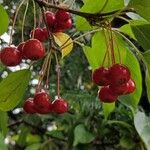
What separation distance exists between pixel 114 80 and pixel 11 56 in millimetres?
190

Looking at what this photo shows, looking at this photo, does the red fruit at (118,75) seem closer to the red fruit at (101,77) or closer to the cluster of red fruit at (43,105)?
the red fruit at (101,77)

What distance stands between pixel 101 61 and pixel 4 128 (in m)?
0.47

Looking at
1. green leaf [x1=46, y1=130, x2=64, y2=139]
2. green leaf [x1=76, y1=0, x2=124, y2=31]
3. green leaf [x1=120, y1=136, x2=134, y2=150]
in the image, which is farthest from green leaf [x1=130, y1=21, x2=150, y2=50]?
green leaf [x1=46, y1=130, x2=64, y2=139]

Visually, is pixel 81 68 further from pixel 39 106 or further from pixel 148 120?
pixel 39 106

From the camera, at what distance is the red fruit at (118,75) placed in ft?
3.04

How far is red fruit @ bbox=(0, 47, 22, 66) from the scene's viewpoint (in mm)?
963

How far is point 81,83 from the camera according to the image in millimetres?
2453

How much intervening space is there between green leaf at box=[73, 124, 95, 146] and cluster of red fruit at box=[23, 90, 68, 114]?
2.65 feet

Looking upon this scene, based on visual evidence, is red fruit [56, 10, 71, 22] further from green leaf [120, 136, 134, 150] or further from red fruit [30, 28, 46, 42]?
green leaf [120, 136, 134, 150]

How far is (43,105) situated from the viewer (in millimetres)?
1014

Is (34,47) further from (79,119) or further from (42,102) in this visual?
(79,119)

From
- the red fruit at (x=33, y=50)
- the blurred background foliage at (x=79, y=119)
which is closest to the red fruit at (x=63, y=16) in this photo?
the red fruit at (x=33, y=50)

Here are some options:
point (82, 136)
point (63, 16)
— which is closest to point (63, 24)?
point (63, 16)

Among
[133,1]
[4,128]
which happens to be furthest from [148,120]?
[133,1]
